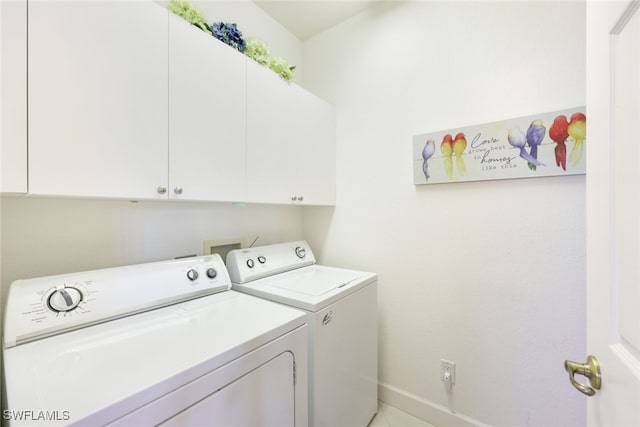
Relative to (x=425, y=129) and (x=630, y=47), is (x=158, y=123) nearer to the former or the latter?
(x=630, y=47)

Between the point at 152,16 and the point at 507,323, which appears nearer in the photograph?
the point at 152,16

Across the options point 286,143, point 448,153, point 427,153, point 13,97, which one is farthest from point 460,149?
point 13,97

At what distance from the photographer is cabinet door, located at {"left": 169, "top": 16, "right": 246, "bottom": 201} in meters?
1.12

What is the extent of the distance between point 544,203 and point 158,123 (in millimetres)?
1844

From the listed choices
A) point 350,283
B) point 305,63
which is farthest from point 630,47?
point 305,63

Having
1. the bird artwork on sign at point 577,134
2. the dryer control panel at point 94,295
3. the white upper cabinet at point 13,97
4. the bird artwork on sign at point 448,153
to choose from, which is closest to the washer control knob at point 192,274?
the dryer control panel at point 94,295

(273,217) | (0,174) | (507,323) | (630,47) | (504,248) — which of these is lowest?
(507,323)

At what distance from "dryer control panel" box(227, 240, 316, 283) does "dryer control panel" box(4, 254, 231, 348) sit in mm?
183

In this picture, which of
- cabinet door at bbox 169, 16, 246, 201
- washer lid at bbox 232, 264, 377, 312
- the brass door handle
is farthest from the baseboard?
cabinet door at bbox 169, 16, 246, 201

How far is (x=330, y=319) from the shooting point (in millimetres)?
1239

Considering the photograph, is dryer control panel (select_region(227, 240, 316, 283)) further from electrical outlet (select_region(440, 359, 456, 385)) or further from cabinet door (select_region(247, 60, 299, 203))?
electrical outlet (select_region(440, 359, 456, 385))

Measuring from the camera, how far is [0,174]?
72 centimetres

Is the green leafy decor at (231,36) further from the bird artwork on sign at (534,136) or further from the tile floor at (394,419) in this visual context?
the tile floor at (394,419)

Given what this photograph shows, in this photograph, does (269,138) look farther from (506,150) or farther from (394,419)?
(394,419)
